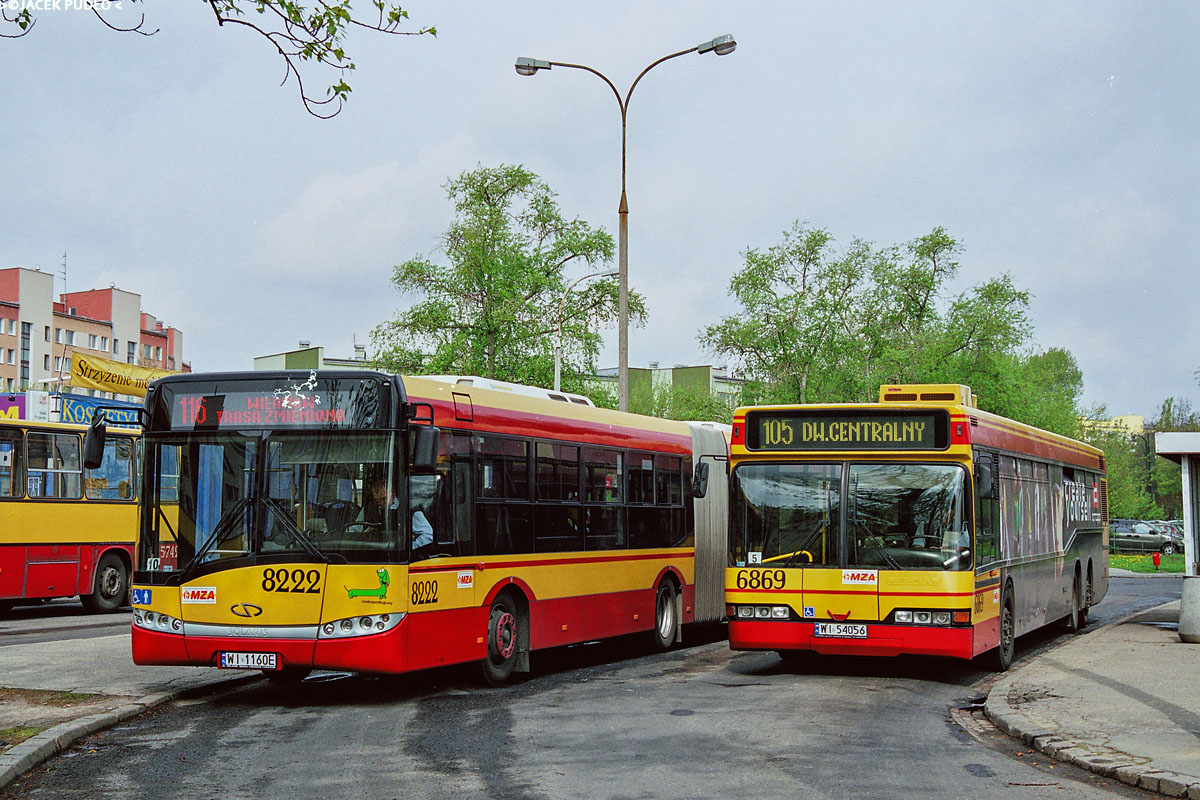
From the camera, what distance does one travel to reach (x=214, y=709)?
11.7m

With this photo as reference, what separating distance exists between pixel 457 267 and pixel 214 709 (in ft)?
136

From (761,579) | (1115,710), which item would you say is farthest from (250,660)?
(1115,710)

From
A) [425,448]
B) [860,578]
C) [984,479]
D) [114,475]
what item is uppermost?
[114,475]

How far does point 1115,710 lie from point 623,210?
15629 mm

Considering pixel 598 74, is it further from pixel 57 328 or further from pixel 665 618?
→ pixel 57 328

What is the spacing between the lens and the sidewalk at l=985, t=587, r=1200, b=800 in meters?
8.80

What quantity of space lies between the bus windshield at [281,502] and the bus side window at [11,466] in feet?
37.6

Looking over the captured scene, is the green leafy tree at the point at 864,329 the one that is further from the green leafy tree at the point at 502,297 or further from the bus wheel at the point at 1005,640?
the bus wheel at the point at 1005,640

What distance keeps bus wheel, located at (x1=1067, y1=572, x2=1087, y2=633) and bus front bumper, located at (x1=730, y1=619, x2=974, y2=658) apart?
7.75 metres

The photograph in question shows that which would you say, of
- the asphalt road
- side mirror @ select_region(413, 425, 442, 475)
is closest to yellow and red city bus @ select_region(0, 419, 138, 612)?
the asphalt road

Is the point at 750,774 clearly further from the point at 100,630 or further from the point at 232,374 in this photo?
the point at 100,630

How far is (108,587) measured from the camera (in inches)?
962

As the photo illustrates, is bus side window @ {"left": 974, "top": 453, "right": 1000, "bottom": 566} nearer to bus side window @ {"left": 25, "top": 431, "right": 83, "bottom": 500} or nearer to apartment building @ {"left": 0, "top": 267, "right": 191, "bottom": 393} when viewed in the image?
bus side window @ {"left": 25, "top": 431, "right": 83, "bottom": 500}

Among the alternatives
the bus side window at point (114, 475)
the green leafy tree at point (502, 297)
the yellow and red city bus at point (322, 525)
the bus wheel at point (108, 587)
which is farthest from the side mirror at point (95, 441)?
the green leafy tree at point (502, 297)
